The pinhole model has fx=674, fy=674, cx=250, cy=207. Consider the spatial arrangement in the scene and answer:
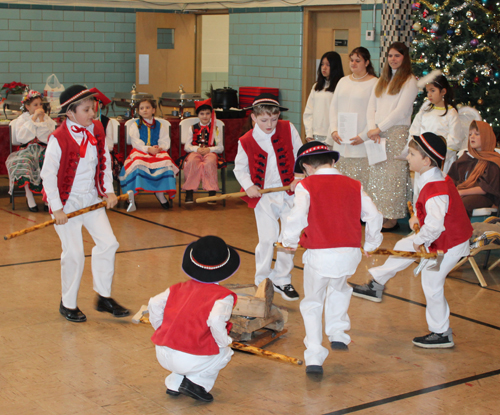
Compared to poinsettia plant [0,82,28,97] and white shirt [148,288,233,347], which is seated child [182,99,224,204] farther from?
white shirt [148,288,233,347]

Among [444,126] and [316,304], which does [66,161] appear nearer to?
[316,304]

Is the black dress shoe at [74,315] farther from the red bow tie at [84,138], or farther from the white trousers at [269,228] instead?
the white trousers at [269,228]

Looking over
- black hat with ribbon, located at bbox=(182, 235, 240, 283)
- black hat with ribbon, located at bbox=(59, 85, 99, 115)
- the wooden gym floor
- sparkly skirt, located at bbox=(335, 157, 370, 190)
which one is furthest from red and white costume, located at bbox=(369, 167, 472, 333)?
sparkly skirt, located at bbox=(335, 157, 370, 190)

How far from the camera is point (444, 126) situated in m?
6.08

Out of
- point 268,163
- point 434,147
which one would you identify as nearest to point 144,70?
point 268,163

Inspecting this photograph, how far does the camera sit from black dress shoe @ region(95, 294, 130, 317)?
4207mm

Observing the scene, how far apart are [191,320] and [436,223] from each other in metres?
1.45

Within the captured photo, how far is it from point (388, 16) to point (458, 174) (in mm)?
3156

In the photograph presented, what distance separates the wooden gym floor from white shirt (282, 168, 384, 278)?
0.55m

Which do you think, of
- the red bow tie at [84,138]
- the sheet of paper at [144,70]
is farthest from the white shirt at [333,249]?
the sheet of paper at [144,70]

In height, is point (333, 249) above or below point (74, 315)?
above

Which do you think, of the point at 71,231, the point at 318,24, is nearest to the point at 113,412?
the point at 71,231

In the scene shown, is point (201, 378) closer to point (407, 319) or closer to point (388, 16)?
point (407, 319)

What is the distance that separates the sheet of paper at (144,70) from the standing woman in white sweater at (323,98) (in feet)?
16.2
